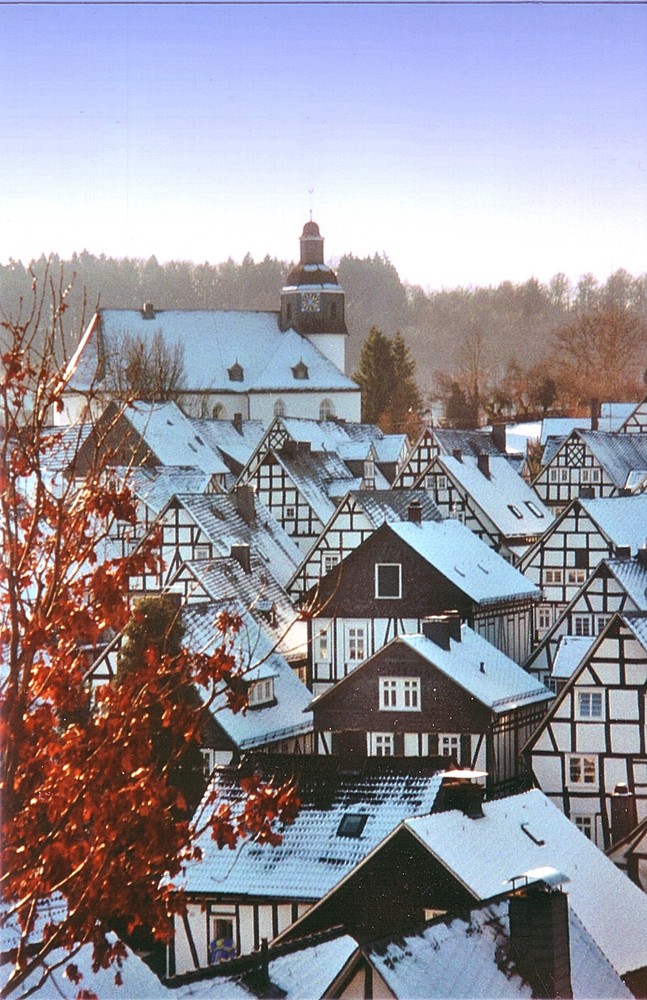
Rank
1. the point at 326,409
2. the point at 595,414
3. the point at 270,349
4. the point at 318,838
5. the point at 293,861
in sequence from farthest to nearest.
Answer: the point at 270,349, the point at 326,409, the point at 595,414, the point at 318,838, the point at 293,861

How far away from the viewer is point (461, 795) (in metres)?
21.1

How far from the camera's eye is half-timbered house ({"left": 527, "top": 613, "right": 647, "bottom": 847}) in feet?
91.8

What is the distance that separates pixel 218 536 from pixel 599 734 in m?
13.4

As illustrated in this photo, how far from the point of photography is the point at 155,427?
55938 millimetres

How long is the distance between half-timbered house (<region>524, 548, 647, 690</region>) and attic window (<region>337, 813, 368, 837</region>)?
463 inches

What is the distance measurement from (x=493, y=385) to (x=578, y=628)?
4022 centimetres

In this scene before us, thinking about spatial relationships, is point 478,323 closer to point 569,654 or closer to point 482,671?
point 569,654

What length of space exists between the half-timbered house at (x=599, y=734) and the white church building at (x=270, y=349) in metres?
48.4

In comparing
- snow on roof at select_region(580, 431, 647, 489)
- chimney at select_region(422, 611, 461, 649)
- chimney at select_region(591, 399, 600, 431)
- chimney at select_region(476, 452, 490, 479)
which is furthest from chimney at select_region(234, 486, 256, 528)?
chimney at select_region(591, 399, 600, 431)

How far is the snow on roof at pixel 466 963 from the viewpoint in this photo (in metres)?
14.5

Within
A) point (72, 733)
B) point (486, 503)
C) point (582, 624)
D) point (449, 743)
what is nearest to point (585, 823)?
point (449, 743)

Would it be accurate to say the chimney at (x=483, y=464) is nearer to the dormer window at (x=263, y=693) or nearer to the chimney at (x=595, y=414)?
the chimney at (x=595, y=414)

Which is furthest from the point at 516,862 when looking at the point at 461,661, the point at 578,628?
the point at 578,628

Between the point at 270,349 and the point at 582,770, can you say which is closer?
the point at 582,770
